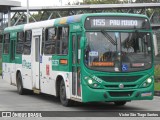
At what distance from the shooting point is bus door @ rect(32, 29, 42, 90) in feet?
60.6

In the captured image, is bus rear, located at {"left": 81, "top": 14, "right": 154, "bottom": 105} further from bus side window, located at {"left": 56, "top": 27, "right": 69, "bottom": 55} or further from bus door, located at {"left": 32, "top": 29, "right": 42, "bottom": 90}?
bus door, located at {"left": 32, "top": 29, "right": 42, "bottom": 90}

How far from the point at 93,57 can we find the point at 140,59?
4.64 feet

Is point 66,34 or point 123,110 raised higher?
point 66,34

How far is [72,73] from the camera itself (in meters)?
14.9

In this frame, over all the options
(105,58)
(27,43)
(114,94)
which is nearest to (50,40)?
(27,43)

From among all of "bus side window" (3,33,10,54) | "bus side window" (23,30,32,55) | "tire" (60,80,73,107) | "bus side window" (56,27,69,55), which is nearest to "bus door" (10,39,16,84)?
"bus side window" (3,33,10,54)

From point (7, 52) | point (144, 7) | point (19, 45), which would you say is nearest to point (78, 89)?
point (19, 45)

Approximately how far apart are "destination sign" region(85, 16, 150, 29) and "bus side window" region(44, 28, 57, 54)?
8.36 ft

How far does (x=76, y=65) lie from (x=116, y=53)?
1286 mm

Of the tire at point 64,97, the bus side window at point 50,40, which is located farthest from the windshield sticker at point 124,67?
the bus side window at point 50,40

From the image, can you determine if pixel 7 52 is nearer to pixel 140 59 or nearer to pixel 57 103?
pixel 57 103

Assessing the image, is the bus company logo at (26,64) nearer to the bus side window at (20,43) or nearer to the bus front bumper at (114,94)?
the bus side window at (20,43)

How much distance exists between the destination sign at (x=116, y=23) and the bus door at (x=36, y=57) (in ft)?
14.0

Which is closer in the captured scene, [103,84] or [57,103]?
[103,84]
